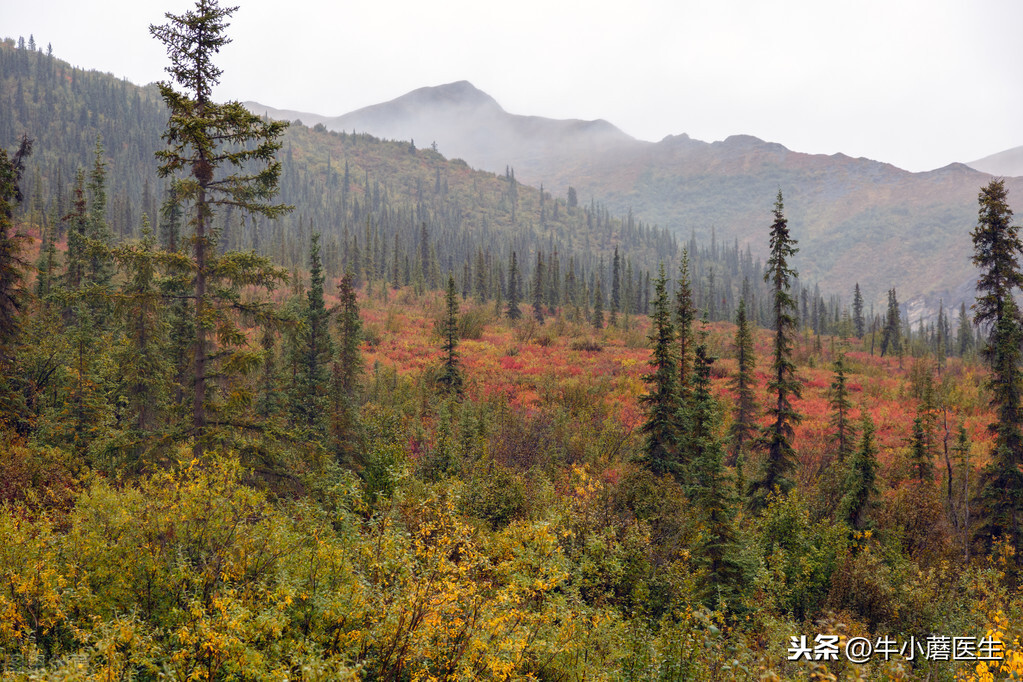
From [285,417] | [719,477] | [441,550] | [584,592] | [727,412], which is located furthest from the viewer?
[727,412]

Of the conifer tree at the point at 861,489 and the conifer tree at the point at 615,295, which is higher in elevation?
the conifer tree at the point at 615,295

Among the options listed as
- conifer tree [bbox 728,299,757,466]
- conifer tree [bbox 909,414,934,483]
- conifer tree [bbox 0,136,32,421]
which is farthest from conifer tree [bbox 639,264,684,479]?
conifer tree [bbox 0,136,32,421]

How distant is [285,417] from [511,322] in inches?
1702

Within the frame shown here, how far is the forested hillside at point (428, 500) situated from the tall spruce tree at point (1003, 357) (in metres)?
0.10

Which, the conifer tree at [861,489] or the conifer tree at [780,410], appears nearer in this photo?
the conifer tree at [861,489]

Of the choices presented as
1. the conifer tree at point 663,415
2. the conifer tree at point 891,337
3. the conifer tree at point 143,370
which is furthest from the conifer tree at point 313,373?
the conifer tree at point 891,337

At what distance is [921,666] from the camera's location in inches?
403

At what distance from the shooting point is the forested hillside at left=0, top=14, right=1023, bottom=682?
6.91 meters

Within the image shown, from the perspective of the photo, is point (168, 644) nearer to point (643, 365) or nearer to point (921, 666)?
point (921, 666)

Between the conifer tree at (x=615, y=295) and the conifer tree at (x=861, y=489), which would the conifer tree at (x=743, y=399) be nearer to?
the conifer tree at (x=861, y=489)

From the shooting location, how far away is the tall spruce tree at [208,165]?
471 inches

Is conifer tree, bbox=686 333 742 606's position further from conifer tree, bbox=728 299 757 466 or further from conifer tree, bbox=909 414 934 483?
conifer tree, bbox=728 299 757 466

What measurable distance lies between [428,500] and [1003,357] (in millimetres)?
19580

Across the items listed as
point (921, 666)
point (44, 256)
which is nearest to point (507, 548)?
point (921, 666)
